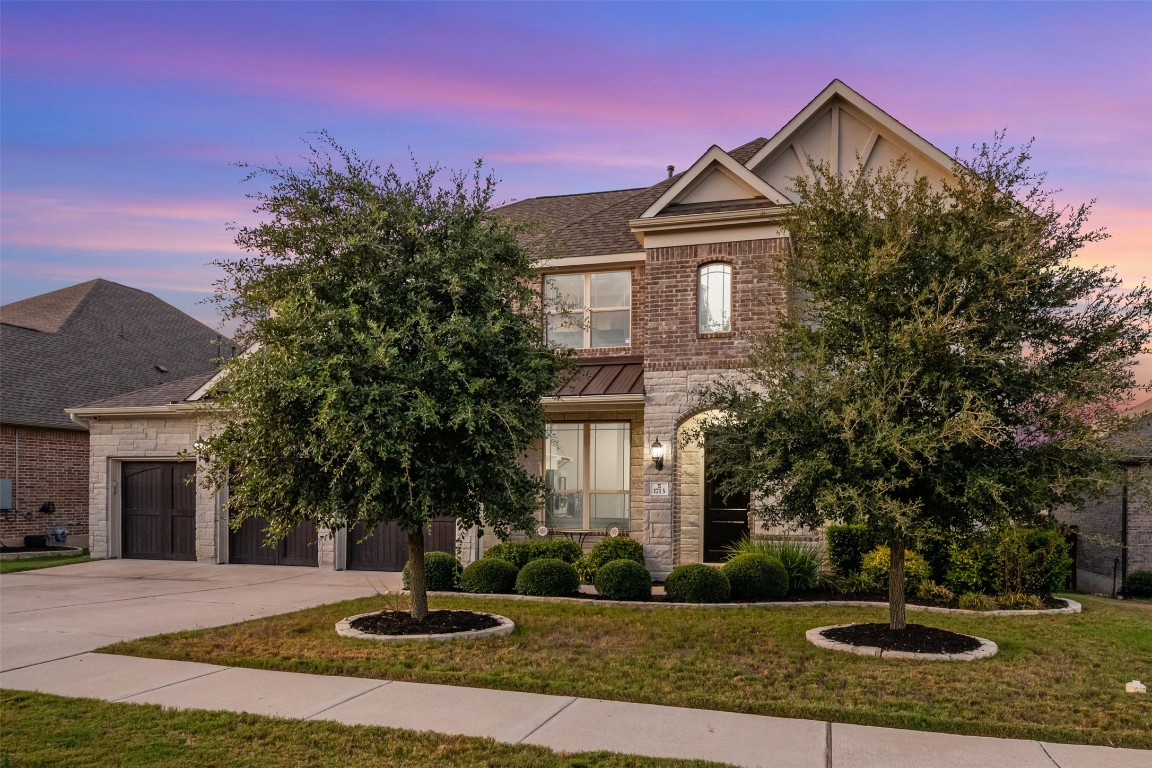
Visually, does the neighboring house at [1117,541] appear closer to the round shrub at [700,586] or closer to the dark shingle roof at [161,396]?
the round shrub at [700,586]

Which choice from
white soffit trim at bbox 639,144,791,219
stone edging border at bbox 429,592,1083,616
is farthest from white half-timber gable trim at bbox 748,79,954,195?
stone edging border at bbox 429,592,1083,616

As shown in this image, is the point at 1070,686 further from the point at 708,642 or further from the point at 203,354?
the point at 203,354

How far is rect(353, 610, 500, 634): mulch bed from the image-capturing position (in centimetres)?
1036

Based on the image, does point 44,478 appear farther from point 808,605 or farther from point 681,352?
point 808,605

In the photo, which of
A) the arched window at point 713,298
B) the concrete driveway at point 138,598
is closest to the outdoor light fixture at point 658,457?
the arched window at point 713,298

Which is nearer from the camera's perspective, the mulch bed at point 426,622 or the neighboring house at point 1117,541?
the mulch bed at point 426,622

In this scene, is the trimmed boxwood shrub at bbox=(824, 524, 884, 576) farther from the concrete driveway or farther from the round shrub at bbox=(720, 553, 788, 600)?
the concrete driveway

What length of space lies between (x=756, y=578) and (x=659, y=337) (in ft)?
16.2

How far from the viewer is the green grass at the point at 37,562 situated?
18.5 meters

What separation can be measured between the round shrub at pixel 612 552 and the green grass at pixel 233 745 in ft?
26.8

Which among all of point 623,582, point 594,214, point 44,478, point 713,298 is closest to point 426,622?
point 623,582

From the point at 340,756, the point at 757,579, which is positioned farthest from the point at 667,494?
the point at 340,756

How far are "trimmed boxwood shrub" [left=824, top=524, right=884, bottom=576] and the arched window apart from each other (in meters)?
4.12

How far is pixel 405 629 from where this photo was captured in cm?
1039
